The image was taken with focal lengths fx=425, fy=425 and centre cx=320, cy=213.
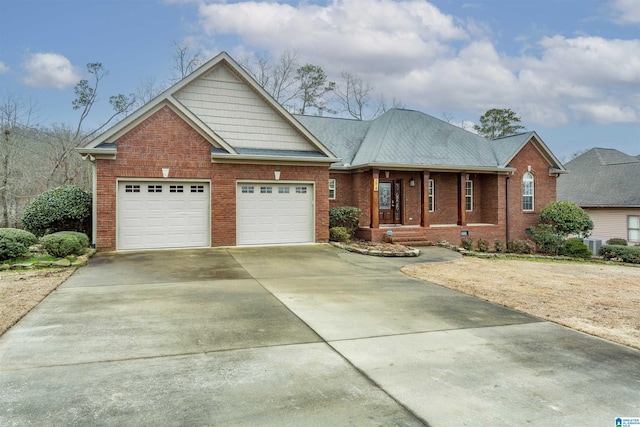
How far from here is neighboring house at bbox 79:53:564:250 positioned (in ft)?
44.5

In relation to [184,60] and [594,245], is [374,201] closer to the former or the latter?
[594,245]

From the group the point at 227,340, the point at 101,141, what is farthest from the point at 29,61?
the point at 227,340

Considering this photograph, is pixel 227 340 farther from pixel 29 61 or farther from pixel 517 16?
pixel 29 61

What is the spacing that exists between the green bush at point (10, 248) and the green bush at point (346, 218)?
10.7m

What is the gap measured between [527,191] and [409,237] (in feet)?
27.2

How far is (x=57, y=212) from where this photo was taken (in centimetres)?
1333

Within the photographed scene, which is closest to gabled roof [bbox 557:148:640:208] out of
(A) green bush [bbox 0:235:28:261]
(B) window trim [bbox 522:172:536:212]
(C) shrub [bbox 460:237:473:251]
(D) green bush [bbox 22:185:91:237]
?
(B) window trim [bbox 522:172:536:212]

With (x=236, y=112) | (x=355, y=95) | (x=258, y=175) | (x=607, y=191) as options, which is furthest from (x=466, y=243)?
(x=355, y=95)

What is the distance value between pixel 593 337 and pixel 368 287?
13.5 ft

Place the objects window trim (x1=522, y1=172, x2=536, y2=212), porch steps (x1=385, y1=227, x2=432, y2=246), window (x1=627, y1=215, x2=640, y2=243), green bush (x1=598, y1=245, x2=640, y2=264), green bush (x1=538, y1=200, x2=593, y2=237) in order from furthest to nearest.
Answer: window (x1=627, y1=215, x2=640, y2=243)
window trim (x1=522, y1=172, x2=536, y2=212)
green bush (x1=538, y1=200, x2=593, y2=237)
green bush (x1=598, y1=245, x2=640, y2=264)
porch steps (x1=385, y1=227, x2=432, y2=246)

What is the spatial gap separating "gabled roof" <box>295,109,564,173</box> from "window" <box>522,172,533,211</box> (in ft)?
5.06

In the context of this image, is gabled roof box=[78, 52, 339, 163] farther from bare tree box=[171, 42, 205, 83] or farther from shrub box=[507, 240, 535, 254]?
bare tree box=[171, 42, 205, 83]

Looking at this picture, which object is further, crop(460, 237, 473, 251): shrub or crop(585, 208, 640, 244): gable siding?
crop(585, 208, 640, 244): gable siding

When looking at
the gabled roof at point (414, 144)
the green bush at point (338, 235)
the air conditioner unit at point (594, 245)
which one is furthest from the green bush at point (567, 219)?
the green bush at point (338, 235)
